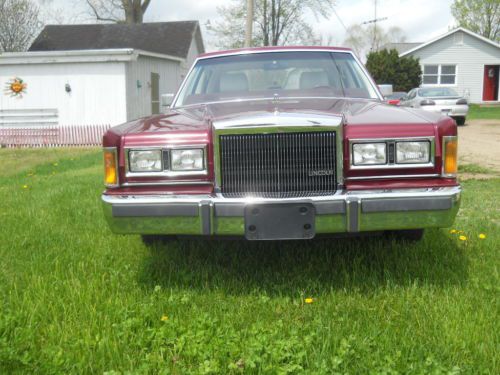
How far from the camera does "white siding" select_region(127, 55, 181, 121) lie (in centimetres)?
1695

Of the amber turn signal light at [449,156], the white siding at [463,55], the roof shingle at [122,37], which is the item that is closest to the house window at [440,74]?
the white siding at [463,55]

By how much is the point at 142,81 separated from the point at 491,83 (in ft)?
91.6

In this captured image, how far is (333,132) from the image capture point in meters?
2.88

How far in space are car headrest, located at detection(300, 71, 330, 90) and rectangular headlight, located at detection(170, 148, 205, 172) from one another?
174 cm

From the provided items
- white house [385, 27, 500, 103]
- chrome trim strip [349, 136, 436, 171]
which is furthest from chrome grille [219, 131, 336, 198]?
white house [385, 27, 500, 103]

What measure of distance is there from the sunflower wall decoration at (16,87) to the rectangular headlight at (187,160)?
621 inches

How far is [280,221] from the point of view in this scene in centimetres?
282

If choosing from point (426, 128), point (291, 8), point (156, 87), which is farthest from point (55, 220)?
point (291, 8)

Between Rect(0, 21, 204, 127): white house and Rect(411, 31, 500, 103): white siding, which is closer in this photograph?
Rect(0, 21, 204, 127): white house

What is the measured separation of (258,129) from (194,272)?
1.20 m

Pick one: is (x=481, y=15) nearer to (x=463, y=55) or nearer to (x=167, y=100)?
(x=463, y=55)

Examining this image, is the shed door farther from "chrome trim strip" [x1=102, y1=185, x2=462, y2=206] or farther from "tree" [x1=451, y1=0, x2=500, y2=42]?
"tree" [x1=451, y1=0, x2=500, y2=42]

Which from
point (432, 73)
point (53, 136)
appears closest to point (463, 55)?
point (432, 73)

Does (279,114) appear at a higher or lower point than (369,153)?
higher
